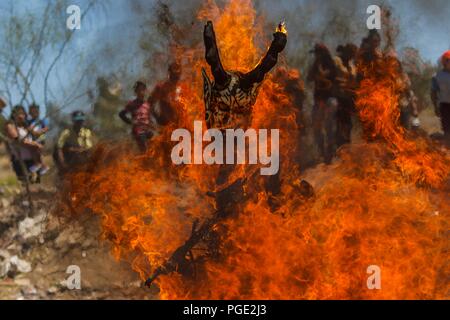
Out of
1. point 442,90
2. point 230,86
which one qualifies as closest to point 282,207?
point 230,86

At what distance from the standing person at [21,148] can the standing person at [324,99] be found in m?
3.90

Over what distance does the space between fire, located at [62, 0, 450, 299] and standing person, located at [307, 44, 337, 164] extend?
29 cm

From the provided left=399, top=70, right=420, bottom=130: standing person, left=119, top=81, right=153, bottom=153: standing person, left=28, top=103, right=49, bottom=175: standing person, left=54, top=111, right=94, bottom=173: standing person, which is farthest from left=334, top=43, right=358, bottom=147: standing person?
left=28, top=103, right=49, bottom=175: standing person

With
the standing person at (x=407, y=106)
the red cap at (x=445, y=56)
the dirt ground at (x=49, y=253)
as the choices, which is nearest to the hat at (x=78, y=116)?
the dirt ground at (x=49, y=253)

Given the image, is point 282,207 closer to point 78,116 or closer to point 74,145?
point 74,145

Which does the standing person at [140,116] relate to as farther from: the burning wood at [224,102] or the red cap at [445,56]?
the red cap at [445,56]

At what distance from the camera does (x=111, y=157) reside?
7.43 metres

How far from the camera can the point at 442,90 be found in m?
7.72

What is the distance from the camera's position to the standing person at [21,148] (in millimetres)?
7523

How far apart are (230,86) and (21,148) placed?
10.2 feet
